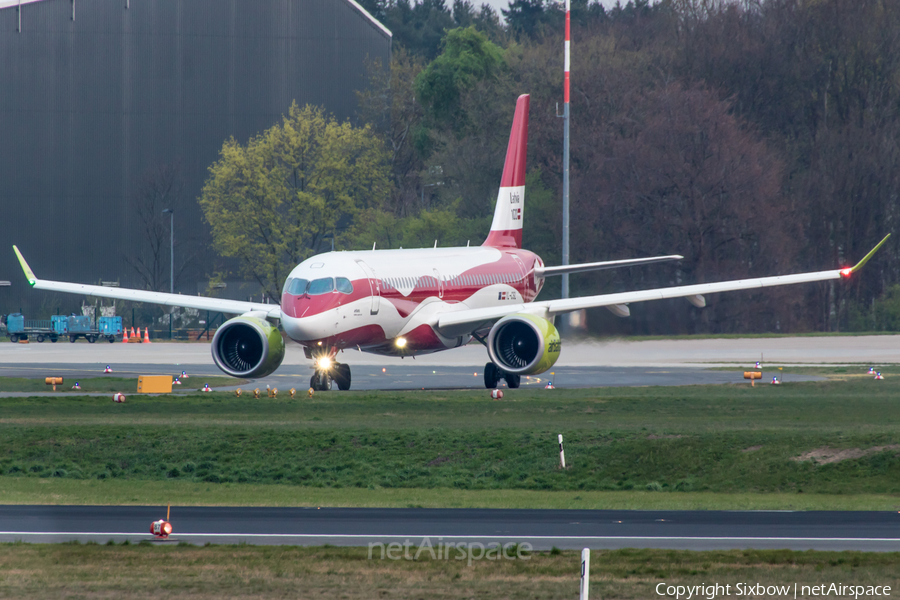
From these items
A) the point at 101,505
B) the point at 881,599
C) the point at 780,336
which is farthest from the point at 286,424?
the point at 780,336

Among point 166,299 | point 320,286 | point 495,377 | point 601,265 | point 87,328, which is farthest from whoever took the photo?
point 87,328

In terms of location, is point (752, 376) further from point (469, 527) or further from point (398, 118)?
point (398, 118)

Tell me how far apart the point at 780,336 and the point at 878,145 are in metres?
21.0

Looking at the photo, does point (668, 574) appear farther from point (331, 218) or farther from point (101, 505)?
point (331, 218)

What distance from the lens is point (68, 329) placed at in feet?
255

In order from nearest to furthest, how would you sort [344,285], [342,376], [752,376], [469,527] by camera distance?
[469,527], [344,285], [342,376], [752,376]

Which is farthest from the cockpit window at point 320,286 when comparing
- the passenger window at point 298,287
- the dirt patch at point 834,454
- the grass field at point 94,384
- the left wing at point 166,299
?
the dirt patch at point 834,454

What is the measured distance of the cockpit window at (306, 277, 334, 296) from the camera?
3843 cm

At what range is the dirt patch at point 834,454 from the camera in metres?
26.3

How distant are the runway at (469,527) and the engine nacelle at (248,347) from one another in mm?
18390

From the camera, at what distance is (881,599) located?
14.0 metres

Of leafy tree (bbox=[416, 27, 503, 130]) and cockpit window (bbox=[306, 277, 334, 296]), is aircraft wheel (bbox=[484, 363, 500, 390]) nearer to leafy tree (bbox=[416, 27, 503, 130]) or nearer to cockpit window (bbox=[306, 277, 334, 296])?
cockpit window (bbox=[306, 277, 334, 296])

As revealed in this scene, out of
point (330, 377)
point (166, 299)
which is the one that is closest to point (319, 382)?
point (330, 377)

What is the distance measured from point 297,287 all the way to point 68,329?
43.5m
